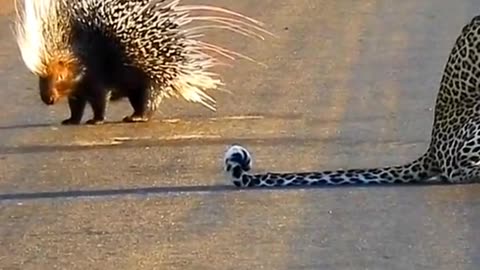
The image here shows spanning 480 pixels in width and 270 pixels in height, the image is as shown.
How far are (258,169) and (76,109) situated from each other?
5.76 feet

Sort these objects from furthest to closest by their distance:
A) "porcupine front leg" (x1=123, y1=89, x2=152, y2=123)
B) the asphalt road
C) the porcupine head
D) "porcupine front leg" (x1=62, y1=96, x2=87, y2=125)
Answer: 1. "porcupine front leg" (x1=123, y1=89, x2=152, y2=123)
2. "porcupine front leg" (x1=62, y1=96, x2=87, y2=125)
3. the porcupine head
4. the asphalt road

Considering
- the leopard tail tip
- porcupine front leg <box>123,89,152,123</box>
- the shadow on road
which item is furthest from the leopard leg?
porcupine front leg <box>123,89,152,123</box>

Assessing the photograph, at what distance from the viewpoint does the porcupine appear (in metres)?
9.72

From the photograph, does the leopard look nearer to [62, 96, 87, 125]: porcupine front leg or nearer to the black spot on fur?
the black spot on fur

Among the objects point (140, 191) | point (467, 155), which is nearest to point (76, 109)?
point (140, 191)

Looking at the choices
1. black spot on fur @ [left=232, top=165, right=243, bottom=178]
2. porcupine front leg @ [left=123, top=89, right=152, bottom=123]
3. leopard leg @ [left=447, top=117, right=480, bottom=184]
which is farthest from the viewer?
porcupine front leg @ [left=123, top=89, right=152, bottom=123]

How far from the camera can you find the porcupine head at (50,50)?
966 cm

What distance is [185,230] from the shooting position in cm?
731

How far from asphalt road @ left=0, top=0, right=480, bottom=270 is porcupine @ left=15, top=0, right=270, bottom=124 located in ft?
0.62

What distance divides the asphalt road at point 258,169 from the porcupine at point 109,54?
189 millimetres

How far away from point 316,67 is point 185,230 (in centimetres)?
445

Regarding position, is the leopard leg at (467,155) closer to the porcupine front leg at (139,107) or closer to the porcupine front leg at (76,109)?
the porcupine front leg at (139,107)

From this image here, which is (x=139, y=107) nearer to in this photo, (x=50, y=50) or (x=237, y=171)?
(x=50, y=50)

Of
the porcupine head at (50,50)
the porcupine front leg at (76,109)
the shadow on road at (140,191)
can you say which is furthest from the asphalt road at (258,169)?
the porcupine head at (50,50)
